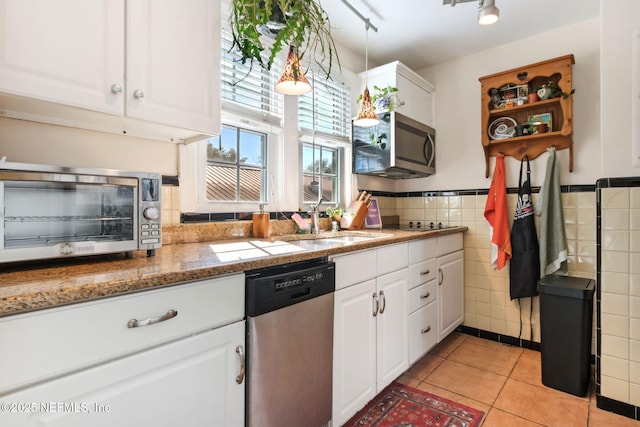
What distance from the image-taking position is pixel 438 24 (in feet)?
7.83

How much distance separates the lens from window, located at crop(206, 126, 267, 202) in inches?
76.2

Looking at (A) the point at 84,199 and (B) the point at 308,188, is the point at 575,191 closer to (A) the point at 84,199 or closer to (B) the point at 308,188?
(B) the point at 308,188

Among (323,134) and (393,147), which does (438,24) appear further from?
(323,134)

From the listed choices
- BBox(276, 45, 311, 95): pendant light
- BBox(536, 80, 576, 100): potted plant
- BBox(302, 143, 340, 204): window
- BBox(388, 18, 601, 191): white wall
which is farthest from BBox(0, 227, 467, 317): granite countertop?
BBox(536, 80, 576, 100): potted plant

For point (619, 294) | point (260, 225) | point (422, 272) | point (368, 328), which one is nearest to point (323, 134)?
point (260, 225)

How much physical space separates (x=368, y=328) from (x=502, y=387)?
105cm

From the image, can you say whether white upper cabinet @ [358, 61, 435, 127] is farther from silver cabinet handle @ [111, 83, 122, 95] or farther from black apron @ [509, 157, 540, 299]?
silver cabinet handle @ [111, 83, 122, 95]

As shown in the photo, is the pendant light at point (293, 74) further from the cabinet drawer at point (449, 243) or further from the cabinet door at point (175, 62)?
the cabinet drawer at point (449, 243)

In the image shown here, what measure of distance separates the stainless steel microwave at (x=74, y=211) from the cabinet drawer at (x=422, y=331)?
1672mm

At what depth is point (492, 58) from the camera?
109 inches

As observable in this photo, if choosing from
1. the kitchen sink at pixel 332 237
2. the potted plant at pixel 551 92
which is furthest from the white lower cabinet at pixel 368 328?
the potted plant at pixel 551 92

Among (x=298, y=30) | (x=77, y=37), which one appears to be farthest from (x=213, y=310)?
(x=298, y=30)

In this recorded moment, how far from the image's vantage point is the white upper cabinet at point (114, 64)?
38.9 inches

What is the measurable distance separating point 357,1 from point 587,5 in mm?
1580
